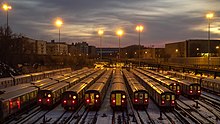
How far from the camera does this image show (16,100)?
2906 centimetres

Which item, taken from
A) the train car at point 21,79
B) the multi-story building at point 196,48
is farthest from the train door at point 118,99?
the multi-story building at point 196,48

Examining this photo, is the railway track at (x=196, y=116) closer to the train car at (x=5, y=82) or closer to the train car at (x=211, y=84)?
the train car at (x=211, y=84)

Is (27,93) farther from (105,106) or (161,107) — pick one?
(161,107)

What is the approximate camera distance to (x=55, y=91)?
111ft

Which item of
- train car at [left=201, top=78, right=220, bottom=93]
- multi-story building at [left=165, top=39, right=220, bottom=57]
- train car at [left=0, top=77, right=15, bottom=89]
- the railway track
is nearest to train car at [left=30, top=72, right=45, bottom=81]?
train car at [left=0, top=77, right=15, bottom=89]

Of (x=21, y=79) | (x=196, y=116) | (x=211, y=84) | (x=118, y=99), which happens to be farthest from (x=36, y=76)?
(x=196, y=116)

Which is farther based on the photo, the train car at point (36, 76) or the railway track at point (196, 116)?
the train car at point (36, 76)

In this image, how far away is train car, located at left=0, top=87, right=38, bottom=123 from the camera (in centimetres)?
2623

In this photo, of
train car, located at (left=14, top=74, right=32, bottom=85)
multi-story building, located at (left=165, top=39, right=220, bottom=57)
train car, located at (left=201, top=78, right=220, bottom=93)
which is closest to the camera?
train car, located at (left=201, top=78, right=220, bottom=93)

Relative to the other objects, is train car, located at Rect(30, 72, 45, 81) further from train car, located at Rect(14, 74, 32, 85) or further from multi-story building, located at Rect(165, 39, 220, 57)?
multi-story building, located at Rect(165, 39, 220, 57)

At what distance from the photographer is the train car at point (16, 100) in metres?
26.2

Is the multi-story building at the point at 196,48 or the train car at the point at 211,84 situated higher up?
the multi-story building at the point at 196,48

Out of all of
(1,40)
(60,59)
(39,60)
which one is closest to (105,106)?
(1,40)

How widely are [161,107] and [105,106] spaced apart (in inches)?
287
